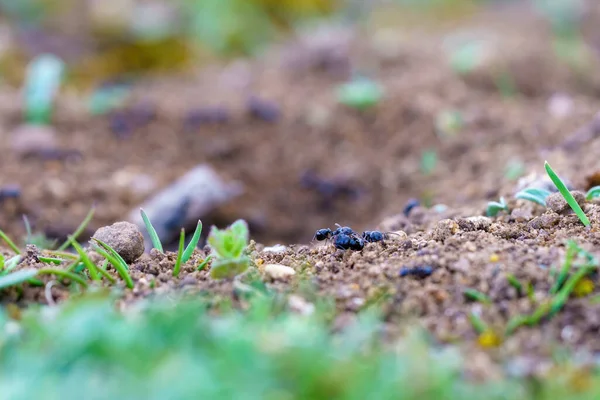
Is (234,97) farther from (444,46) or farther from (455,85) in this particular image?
(444,46)

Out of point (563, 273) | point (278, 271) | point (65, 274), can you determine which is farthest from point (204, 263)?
point (563, 273)

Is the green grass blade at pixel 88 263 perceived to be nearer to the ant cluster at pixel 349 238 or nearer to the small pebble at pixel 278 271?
the small pebble at pixel 278 271

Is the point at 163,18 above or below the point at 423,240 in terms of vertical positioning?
above

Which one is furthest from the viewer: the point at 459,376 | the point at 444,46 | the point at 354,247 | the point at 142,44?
the point at 142,44

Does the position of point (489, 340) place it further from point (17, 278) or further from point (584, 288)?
point (17, 278)

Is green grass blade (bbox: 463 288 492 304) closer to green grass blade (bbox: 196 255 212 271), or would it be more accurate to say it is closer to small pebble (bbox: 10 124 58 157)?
green grass blade (bbox: 196 255 212 271)

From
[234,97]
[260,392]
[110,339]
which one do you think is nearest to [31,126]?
[234,97]

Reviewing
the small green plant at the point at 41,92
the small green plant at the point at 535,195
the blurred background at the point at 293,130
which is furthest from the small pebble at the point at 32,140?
the small green plant at the point at 535,195
